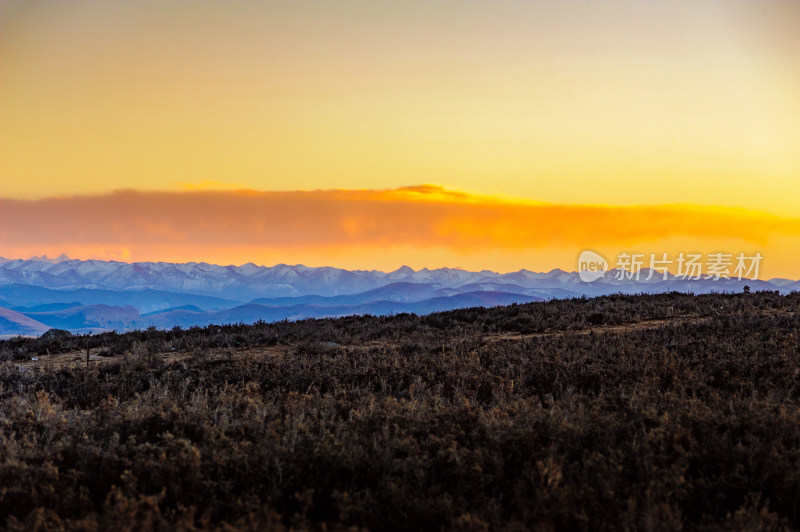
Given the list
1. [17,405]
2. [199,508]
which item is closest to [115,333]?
[17,405]

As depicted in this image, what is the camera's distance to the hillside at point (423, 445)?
551 cm

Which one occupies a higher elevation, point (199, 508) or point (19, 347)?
point (199, 508)

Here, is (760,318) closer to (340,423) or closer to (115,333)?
(340,423)

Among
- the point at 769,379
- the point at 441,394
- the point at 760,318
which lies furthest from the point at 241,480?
the point at 760,318

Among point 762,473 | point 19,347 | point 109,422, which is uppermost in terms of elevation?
point 762,473

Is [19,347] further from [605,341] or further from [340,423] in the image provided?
[605,341]

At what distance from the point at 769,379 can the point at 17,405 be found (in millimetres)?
12198

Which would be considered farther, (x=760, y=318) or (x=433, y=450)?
(x=760, y=318)

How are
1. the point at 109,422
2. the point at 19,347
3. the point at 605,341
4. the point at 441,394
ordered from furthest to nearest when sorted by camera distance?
1. the point at 19,347
2. the point at 605,341
3. the point at 441,394
4. the point at 109,422

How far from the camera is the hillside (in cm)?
551

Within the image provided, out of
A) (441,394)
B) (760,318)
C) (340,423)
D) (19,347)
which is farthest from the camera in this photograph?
(19,347)

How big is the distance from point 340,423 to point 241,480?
1.70 meters

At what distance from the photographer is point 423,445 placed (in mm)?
7000

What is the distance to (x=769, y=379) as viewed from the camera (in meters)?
10.1
